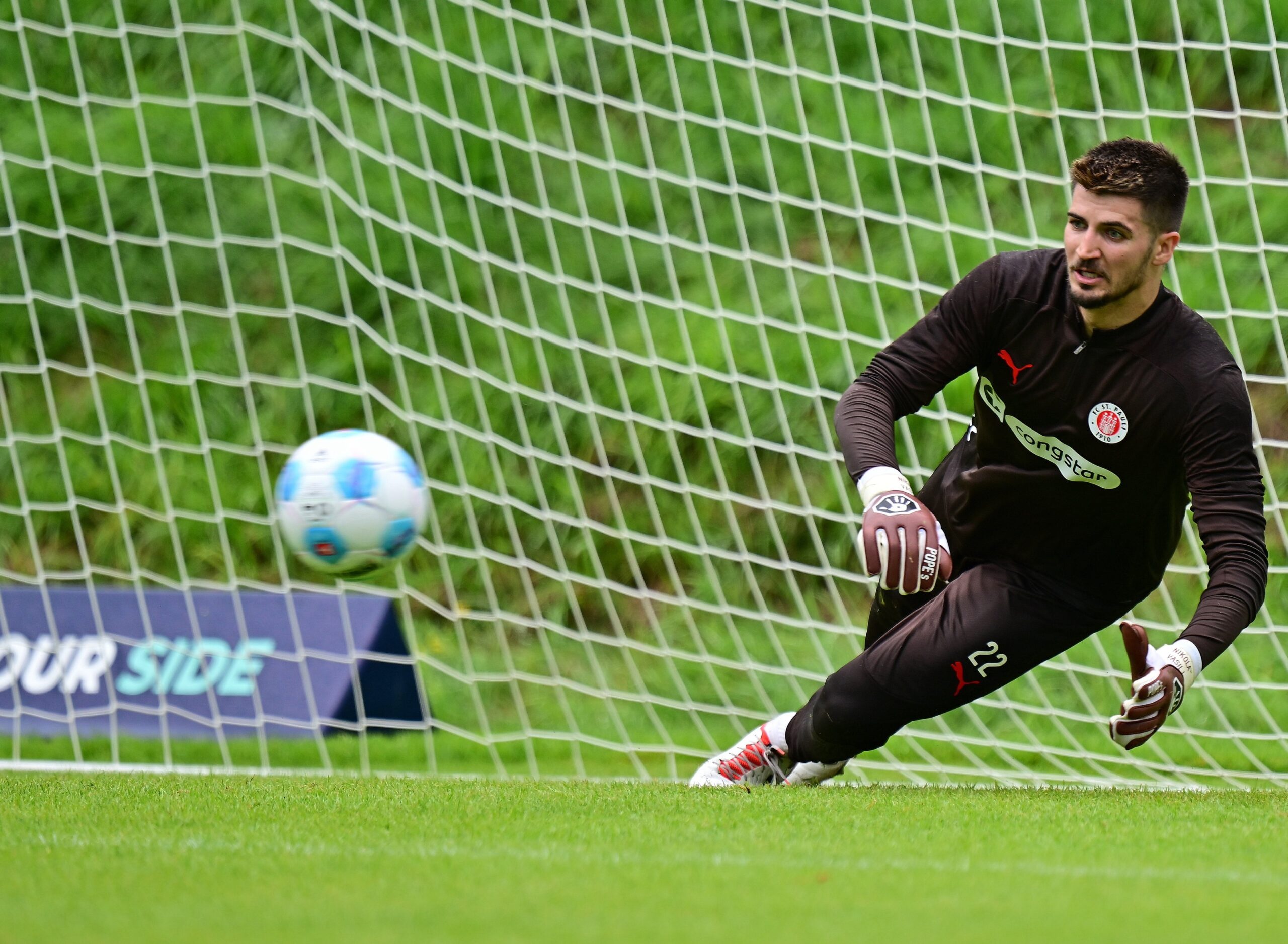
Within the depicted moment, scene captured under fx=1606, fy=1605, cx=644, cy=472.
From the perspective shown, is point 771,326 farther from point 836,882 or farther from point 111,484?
point 836,882

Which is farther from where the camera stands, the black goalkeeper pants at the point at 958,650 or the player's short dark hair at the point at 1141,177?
the black goalkeeper pants at the point at 958,650

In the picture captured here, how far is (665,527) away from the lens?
23.6ft

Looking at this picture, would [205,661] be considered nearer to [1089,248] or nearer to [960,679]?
[960,679]

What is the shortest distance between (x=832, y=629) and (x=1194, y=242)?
305 cm

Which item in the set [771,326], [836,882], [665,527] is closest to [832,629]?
[665,527]

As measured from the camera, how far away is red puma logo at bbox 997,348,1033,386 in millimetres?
3615

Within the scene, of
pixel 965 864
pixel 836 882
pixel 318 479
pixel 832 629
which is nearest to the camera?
pixel 836 882

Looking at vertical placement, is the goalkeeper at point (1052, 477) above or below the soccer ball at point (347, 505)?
above

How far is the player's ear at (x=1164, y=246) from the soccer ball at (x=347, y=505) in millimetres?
1813

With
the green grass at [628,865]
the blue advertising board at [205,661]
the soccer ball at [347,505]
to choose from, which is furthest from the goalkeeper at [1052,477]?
the blue advertising board at [205,661]

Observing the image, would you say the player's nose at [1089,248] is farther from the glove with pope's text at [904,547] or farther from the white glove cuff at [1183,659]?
the white glove cuff at [1183,659]

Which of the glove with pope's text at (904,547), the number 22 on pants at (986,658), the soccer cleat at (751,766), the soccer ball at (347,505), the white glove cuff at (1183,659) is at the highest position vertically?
the white glove cuff at (1183,659)

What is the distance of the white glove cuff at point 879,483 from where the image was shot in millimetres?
3375

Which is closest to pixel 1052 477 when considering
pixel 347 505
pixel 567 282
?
pixel 347 505
